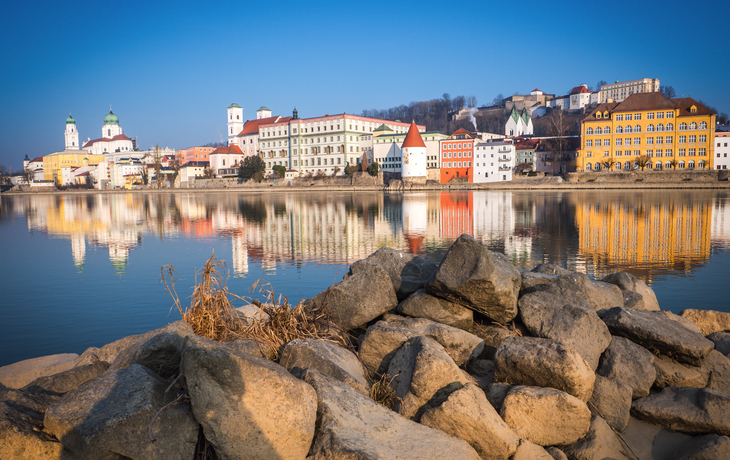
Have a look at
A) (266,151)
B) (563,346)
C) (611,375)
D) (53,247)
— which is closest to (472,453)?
(563,346)

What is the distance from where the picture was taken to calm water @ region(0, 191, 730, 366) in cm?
924

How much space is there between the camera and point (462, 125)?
139875 millimetres

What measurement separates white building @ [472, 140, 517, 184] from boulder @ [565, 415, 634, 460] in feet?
253

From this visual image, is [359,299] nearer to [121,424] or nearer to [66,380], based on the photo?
[66,380]

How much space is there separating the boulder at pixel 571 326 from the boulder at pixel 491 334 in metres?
0.23

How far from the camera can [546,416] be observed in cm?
389

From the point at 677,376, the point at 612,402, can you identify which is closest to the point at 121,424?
the point at 612,402

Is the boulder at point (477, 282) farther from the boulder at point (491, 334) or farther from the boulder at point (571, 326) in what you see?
the boulder at point (571, 326)

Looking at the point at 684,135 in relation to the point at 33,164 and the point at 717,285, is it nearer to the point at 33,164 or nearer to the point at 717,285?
the point at 717,285

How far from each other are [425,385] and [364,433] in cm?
93

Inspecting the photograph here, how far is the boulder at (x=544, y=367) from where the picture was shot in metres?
4.04

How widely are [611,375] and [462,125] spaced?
141m

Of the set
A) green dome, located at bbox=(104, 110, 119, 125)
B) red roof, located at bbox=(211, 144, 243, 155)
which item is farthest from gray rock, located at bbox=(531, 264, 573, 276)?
green dome, located at bbox=(104, 110, 119, 125)

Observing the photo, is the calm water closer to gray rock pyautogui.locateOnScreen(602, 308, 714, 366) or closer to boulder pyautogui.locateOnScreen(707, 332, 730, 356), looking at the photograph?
boulder pyautogui.locateOnScreen(707, 332, 730, 356)
